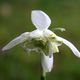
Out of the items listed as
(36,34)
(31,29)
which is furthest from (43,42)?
(31,29)

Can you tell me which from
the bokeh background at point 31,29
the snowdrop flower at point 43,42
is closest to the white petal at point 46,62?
the snowdrop flower at point 43,42

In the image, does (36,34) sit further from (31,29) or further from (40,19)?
(31,29)

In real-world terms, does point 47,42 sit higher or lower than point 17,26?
higher

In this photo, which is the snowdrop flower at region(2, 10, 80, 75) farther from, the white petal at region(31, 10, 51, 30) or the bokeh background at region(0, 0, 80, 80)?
the bokeh background at region(0, 0, 80, 80)

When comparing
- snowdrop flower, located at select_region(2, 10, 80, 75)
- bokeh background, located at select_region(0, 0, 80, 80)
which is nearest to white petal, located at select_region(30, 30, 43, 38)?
snowdrop flower, located at select_region(2, 10, 80, 75)

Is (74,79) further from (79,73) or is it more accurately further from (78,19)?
(78,19)

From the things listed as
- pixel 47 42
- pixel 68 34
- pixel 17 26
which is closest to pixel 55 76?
pixel 68 34
